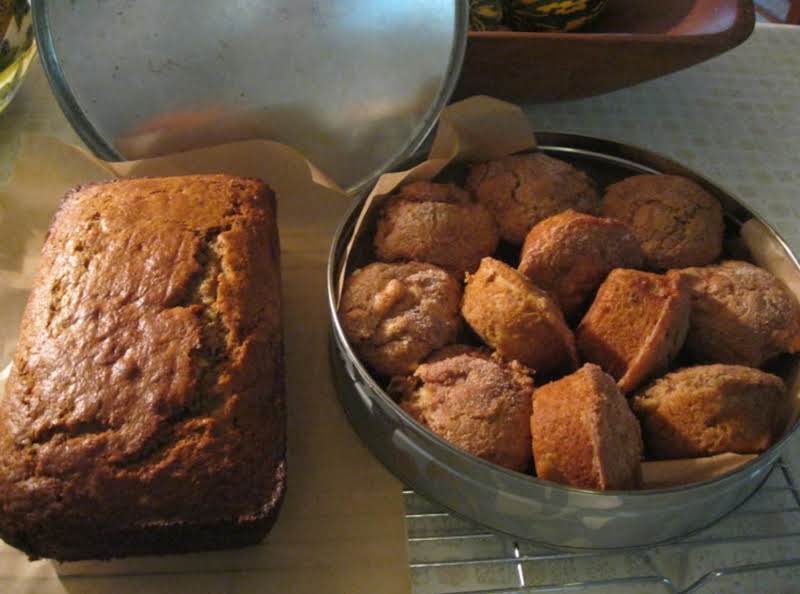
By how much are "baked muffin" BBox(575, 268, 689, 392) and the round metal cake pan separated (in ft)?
0.55

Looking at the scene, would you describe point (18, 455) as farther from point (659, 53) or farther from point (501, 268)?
point (659, 53)

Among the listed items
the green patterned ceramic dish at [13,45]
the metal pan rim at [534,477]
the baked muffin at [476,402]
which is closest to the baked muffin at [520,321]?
the baked muffin at [476,402]

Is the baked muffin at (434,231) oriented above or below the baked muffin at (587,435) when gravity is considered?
above

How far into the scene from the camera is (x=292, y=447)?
1.00 m

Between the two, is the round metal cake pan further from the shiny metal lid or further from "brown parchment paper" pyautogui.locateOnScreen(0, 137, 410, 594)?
the shiny metal lid

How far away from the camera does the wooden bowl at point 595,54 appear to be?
1253mm

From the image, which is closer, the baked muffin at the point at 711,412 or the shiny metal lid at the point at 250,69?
the baked muffin at the point at 711,412

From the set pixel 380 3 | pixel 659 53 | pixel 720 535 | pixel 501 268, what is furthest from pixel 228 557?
pixel 659 53

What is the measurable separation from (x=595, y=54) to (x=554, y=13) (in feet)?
0.66

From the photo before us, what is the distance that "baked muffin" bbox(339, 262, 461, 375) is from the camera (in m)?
0.93

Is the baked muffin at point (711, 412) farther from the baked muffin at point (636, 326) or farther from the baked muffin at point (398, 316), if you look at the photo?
the baked muffin at point (398, 316)

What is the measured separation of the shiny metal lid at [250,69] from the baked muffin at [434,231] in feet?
0.48

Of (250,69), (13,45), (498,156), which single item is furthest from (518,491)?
(13,45)

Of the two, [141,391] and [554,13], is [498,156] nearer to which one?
[554,13]
